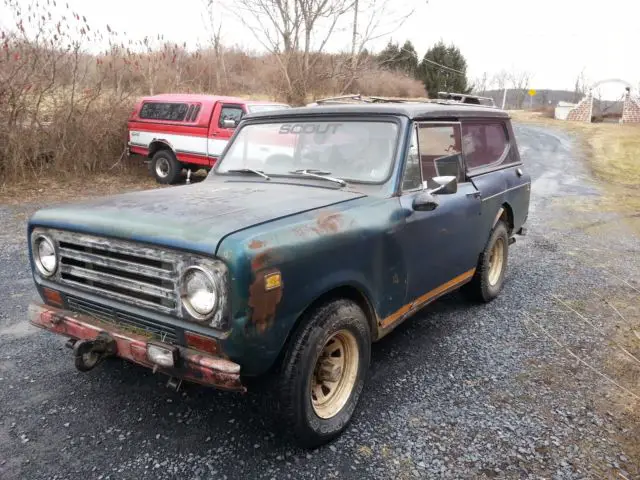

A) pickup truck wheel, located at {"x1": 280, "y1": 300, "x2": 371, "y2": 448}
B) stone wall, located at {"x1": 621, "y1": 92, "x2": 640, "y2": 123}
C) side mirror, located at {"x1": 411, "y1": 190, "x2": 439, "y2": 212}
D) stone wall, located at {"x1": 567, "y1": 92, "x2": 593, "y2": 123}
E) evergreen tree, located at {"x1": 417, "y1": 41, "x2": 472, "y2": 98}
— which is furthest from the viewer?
stone wall, located at {"x1": 567, "y1": 92, "x2": 593, "y2": 123}

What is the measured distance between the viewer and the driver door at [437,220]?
3.42 m

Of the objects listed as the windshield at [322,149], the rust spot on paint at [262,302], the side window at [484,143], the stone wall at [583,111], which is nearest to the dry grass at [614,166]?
the side window at [484,143]

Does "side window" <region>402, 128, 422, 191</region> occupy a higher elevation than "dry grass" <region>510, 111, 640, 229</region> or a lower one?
higher

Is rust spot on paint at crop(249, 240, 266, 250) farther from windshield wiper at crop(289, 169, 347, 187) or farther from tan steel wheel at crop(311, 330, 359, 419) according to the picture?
windshield wiper at crop(289, 169, 347, 187)

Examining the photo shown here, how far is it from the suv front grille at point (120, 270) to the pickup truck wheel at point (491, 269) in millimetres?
3263

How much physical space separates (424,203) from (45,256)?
240 cm

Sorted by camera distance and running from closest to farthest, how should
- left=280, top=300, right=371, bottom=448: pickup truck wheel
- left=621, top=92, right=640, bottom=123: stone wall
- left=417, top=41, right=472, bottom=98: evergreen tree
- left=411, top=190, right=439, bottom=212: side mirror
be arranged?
left=280, top=300, right=371, bottom=448: pickup truck wheel
left=411, top=190, right=439, bottom=212: side mirror
left=417, top=41, right=472, bottom=98: evergreen tree
left=621, top=92, right=640, bottom=123: stone wall

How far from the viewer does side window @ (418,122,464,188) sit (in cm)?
367

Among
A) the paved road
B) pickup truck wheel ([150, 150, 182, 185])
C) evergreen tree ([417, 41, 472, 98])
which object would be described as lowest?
the paved road

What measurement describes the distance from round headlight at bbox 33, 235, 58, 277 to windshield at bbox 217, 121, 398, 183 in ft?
4.95

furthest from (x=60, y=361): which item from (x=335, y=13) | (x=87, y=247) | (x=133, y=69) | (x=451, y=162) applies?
(x=335, y=13)

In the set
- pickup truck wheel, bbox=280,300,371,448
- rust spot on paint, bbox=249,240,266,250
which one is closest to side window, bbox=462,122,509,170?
pickup truck wheel, bbox=280,300,371,448

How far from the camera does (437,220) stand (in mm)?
3652

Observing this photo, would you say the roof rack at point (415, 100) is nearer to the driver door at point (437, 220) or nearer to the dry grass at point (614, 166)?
the driver door at point (437, 220)
